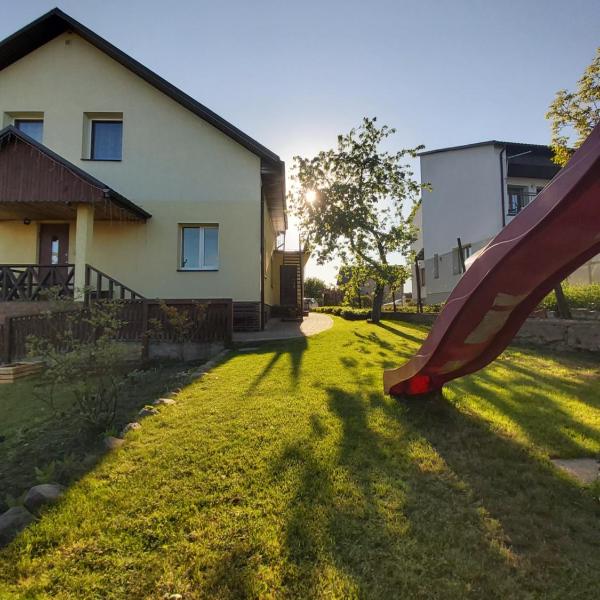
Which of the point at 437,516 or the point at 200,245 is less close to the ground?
the point at 200,245

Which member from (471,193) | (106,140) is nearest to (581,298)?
(106,140)

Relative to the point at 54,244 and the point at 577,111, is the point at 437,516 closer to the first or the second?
the point at 577,111

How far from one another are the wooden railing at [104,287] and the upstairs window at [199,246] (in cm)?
197

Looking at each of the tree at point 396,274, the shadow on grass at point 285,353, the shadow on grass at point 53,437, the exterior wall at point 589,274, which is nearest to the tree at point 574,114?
the exterior wall at point 589,274

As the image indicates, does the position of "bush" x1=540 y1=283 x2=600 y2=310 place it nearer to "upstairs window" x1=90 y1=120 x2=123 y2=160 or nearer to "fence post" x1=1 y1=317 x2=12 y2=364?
"fence post" x1=1 y1=317 x2=12 y2=364

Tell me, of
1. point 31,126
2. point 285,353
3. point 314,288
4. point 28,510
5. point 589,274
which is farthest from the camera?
point 314,288

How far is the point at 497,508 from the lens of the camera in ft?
8.14

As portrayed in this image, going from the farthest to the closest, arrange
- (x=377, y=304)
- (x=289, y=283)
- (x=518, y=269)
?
(x=289, y=283)
(x=377, y=304)
(x=518, y=269)

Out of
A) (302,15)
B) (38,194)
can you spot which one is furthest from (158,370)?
(302,15)

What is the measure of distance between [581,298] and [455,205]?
16.3 meters

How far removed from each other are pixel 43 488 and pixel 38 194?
32.7 feet

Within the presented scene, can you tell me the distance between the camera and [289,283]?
20.0 metres

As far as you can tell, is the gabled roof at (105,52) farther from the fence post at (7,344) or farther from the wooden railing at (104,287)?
the fence post at (7,344)

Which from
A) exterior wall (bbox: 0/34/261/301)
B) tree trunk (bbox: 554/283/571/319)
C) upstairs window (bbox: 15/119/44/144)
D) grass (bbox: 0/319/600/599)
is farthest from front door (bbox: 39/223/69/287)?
tree trunk (bbox: 554/283/571/319)
